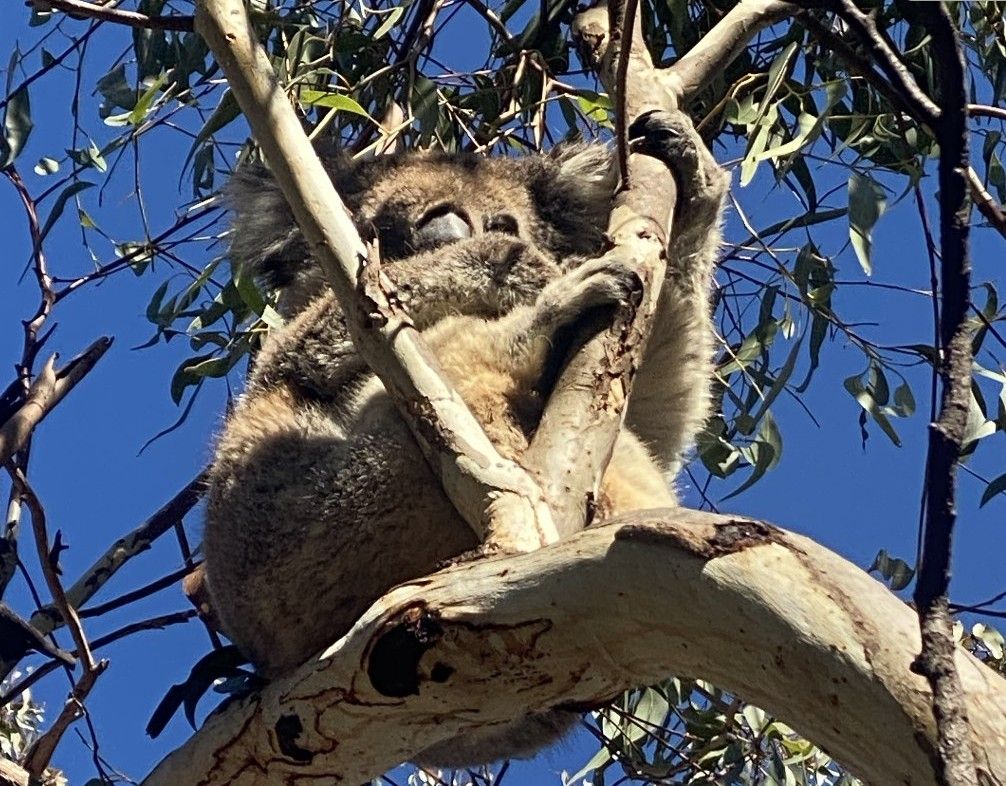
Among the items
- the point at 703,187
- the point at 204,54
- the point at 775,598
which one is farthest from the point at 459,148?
the point at 775,598

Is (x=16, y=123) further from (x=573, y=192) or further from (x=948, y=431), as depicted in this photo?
(x=948, y=431)

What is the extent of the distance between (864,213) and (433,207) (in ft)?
3.40

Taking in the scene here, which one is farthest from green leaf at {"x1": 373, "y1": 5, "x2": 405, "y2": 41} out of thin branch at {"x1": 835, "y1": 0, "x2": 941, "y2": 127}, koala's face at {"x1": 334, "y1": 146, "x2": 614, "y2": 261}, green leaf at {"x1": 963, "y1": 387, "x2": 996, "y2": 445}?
thin branch at {"x1": 835, "y1": 0, "x2": 941, "y2": 127}

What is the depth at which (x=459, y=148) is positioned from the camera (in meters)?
3.83

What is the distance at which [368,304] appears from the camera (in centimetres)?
178

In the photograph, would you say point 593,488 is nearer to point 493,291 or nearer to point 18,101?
point 493,291

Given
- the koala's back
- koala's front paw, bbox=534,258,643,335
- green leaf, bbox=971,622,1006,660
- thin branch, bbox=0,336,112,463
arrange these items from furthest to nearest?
green leaf, bbox=971,622,1006,660 → thin branch, bbox=0,336,112,463 → the koala's back → koala's front paw, bbox=534,258,643,335

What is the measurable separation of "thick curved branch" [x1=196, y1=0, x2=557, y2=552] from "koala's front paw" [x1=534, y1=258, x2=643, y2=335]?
306mm

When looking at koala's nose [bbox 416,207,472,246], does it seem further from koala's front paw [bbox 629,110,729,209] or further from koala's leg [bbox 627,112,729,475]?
koala's front paw [bbox 629,110,729,209]

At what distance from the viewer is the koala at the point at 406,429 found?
2.27 metres

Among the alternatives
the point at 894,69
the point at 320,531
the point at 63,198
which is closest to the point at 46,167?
the point at 63,198

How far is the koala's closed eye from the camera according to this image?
3.18 m

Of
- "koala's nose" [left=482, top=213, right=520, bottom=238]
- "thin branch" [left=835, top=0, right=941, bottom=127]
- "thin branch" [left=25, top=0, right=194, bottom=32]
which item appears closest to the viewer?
"thin branch" [left=835, top=0, right=941, bottom=127]

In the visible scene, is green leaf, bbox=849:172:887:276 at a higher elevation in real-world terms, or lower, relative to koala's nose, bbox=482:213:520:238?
lower
